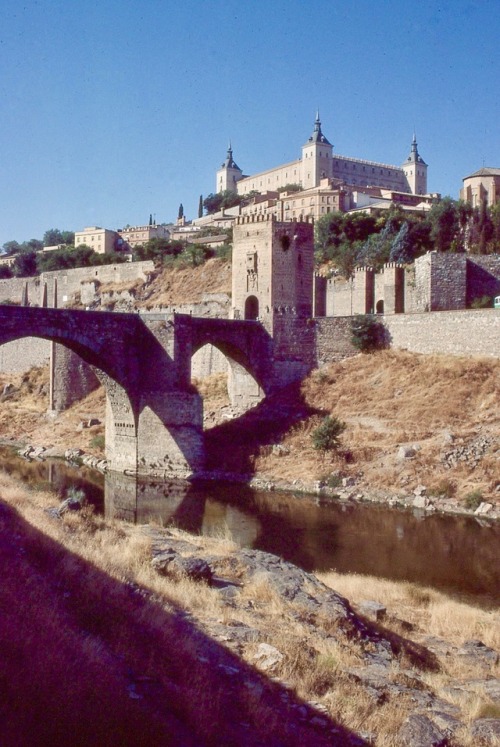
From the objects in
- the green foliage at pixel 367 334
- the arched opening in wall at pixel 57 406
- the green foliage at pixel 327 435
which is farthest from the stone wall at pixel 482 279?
the arched opening in wall at pixel 57 406

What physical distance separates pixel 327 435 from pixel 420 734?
66.0 feet

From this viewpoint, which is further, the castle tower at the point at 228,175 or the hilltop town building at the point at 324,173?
the castle tower at the point at 228,175

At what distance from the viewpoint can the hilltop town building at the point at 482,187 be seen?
60.5 metres

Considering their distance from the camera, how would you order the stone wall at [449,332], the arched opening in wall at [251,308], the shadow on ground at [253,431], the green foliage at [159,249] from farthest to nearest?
the green foliage at [159,249], the arched opening in wall at [251,308], the shadow on ground at [253,431], the stone wall at [449,332]

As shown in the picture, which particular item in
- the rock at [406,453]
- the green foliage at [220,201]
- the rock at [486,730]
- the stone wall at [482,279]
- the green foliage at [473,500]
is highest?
the green foliage at [220,201]

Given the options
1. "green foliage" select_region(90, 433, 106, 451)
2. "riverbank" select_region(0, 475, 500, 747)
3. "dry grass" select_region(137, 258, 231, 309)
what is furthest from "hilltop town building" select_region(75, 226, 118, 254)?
"riverbank" select_region(0, 475, 500, 747)

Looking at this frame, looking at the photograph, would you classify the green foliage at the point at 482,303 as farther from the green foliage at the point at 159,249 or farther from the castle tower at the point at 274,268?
the green foliage at the point at 159,249

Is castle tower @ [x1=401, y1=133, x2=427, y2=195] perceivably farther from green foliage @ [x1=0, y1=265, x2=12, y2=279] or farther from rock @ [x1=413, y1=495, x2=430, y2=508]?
rock @ [x1=413, y1=495, x2=430, y2=508]

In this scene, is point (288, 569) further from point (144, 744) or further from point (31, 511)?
point (144, 744)

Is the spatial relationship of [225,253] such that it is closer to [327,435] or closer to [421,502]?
[327,435]

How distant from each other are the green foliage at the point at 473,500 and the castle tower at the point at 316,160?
7665cm

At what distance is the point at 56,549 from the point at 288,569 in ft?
15.9

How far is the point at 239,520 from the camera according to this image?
2245 centimetres

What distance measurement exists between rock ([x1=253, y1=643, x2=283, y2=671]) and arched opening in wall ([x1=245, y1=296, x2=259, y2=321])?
2571 centimetres
